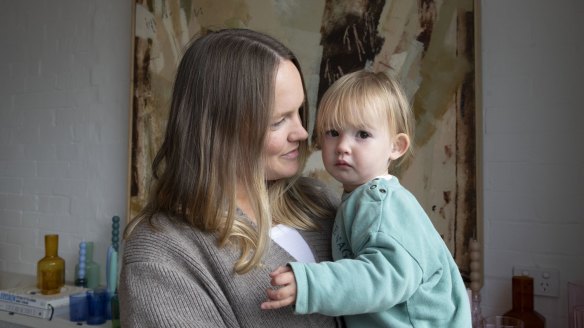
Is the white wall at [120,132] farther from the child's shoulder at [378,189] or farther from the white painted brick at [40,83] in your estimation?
the child's shoulder at [378,189]

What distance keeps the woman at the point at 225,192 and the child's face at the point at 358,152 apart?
8cm

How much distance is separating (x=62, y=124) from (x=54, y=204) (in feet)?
1.67

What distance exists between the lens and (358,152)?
1.16m

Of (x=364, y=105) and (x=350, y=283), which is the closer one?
(x=350, y=283)

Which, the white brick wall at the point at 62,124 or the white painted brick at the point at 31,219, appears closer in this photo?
the white brick wall at the point at 62,124

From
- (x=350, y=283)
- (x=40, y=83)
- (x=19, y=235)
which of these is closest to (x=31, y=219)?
(x=19, y=235)

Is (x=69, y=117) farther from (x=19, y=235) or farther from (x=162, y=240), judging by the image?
(x=162, y=240)

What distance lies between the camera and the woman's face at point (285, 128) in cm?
114

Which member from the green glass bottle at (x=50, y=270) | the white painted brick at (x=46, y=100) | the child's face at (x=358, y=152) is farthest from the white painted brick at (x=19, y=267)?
the child's face at (x=358, y=152)

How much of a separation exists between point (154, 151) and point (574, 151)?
6.72ft

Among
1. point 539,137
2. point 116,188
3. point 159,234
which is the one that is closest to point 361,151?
point 159,234

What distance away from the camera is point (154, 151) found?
3004mm

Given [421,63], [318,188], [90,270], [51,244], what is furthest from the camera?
[90,270]

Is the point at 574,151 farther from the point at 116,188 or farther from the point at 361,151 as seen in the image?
the point at 116,188
